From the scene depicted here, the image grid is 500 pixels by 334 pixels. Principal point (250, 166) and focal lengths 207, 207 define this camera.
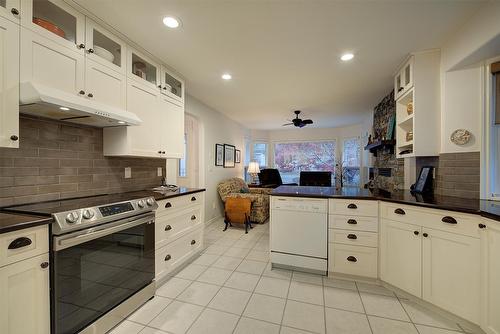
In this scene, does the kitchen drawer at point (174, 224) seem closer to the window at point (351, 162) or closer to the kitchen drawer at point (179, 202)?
the kitchen drawer at point (179, 202)

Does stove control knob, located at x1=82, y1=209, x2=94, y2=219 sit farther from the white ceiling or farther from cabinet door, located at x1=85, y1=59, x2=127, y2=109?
the white ceiling

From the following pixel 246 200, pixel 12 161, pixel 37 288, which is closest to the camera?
pixel 37 288

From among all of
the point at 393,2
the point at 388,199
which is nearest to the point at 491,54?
the point at 393,2

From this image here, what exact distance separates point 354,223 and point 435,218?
655 mm

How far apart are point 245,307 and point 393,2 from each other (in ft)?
8.70

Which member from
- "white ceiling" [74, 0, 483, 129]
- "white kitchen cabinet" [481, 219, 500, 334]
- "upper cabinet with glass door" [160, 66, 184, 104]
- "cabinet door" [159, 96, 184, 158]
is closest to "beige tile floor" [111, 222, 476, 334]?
"white kitchen cabinet" [481, 219, 500, 334]

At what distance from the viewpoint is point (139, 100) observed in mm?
2141

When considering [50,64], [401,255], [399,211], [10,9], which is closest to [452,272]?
[401,255]

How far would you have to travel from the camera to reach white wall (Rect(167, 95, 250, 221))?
3939 mm

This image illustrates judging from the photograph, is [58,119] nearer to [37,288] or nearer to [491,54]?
[37,288]

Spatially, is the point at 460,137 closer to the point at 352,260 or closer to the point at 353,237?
the point at 353,237

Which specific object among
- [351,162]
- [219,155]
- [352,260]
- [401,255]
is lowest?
[352,260]

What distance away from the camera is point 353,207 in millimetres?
2143

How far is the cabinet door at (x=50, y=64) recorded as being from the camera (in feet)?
4.29
